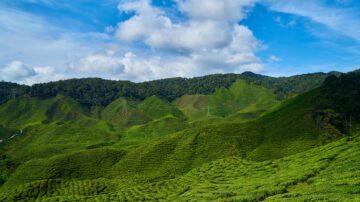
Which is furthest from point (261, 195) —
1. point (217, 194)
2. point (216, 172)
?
point (216, 172)

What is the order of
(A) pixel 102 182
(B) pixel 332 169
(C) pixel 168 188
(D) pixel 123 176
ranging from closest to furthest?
1. (B) pixel 332 169
2. (C) pixel 168 188
3. (A) pixel 102 182
4. (D) pixel 123 176

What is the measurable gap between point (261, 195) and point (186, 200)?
1966 cm

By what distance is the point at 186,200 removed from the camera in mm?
80812

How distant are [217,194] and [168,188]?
50.8 metres

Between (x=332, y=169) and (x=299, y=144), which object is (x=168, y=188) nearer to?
(x=332, y=169)

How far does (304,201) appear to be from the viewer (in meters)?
48.4

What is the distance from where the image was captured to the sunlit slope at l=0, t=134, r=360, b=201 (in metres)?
58.0

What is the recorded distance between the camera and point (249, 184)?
3541 inches

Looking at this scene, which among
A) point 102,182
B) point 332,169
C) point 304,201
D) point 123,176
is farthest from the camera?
point 123,176

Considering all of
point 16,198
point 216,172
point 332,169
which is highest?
point 332,169

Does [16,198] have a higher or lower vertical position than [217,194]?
lower

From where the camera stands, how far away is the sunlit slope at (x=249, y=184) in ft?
190

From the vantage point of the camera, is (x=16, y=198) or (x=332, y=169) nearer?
(x=332, y=169)

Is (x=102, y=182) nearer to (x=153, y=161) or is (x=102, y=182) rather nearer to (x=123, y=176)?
(x=123, y=176)
